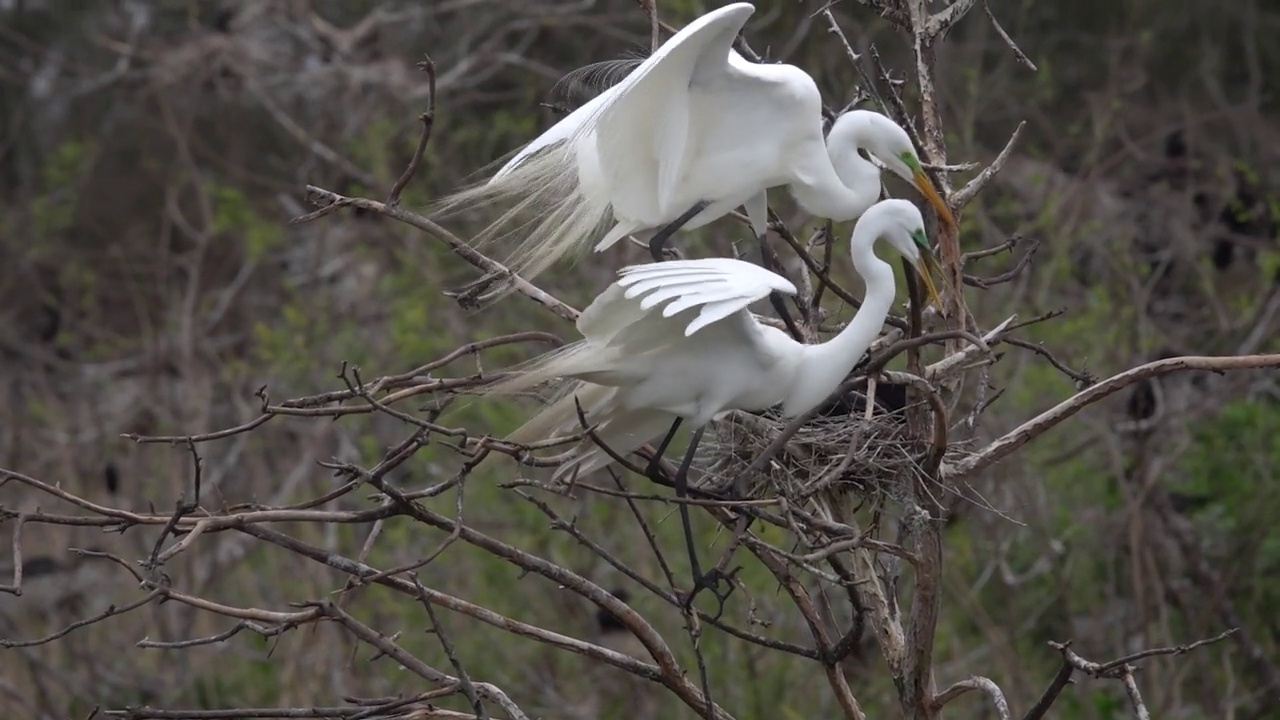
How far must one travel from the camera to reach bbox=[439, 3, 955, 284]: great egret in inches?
124

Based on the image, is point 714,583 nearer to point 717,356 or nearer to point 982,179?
point 717,356

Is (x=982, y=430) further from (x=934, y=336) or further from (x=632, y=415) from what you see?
(x=934, y=336)

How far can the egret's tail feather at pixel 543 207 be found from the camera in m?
3.28

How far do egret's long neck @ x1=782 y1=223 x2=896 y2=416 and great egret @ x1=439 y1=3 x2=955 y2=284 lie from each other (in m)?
0.33

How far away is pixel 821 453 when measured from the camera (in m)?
3.00

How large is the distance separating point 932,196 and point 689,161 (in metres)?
0.69

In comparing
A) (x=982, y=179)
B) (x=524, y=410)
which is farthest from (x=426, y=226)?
(x=524, y=410)

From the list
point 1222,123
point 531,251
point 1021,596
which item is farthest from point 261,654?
point 1222,123

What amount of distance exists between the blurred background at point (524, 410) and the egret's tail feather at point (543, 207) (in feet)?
4.15

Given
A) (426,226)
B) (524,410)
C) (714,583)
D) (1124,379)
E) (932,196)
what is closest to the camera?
(1124,379)

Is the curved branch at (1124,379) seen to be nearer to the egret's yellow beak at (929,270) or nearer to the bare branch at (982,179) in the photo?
the egret's yellow beak at (929,270)

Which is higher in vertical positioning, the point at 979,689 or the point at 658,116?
the point at 658,116

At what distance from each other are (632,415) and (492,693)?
0.58 meters

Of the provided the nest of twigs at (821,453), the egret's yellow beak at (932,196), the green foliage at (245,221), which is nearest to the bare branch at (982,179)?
the egret's yellow beak at (932,196)
